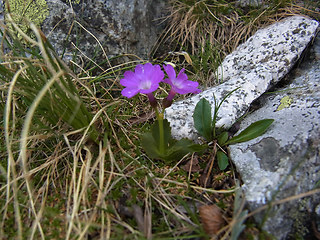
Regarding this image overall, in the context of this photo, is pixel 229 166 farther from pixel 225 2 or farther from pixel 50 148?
pixel 225 2

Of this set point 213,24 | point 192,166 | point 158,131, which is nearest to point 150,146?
point 158,131

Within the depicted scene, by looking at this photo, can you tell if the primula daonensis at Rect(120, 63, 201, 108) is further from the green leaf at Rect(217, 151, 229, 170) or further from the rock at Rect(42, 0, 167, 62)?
the rock at Rect(42, 0, 167, 62)

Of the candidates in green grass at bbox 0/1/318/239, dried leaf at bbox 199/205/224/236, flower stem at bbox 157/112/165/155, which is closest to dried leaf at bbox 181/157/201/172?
green grass at bbox 0/1/318/239

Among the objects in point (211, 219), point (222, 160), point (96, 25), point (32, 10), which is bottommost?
point (211, 219)

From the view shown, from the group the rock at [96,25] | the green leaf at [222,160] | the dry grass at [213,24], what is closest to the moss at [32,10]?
the rock at [96,25]

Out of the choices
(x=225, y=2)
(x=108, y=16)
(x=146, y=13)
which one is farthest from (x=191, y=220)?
(x=225, y=2)

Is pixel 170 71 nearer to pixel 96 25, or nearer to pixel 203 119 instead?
pixel 203 119
